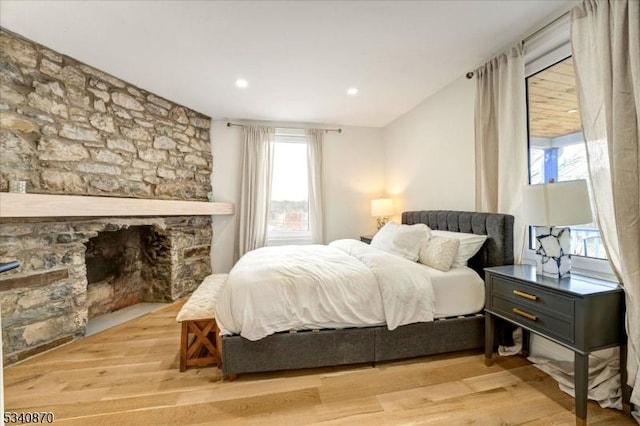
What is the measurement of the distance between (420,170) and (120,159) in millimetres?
3522

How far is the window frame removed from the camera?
5.88 feet

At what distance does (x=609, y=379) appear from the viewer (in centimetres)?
160

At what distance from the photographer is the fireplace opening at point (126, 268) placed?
117 inches

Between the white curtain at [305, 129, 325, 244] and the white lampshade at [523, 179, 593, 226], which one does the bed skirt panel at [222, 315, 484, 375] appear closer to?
the white lampshade at [523, 179, 593, 226]

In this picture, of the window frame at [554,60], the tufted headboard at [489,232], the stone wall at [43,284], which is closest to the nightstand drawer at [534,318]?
the tufted headboard at [489,232]

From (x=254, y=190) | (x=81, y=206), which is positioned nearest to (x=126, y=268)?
(x=81, y=206)

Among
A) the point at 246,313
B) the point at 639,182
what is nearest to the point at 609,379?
the point at 639,182

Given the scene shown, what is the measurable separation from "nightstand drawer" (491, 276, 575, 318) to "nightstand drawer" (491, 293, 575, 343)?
0.02m

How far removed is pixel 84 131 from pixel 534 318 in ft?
12.9

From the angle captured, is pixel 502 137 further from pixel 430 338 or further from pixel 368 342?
pixel 368 342

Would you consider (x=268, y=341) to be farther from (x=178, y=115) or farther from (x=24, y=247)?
(x=178, y=115)

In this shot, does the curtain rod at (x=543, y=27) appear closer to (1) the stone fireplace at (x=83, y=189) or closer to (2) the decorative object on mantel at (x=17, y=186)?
(1) the stone fireplace at (x=83, y=189)

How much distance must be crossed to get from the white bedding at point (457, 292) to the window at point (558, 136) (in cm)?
63

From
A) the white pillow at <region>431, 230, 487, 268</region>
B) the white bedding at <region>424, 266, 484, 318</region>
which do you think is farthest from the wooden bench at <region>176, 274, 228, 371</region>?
the white pillow at <region>431, 230, 487, 268</region>
